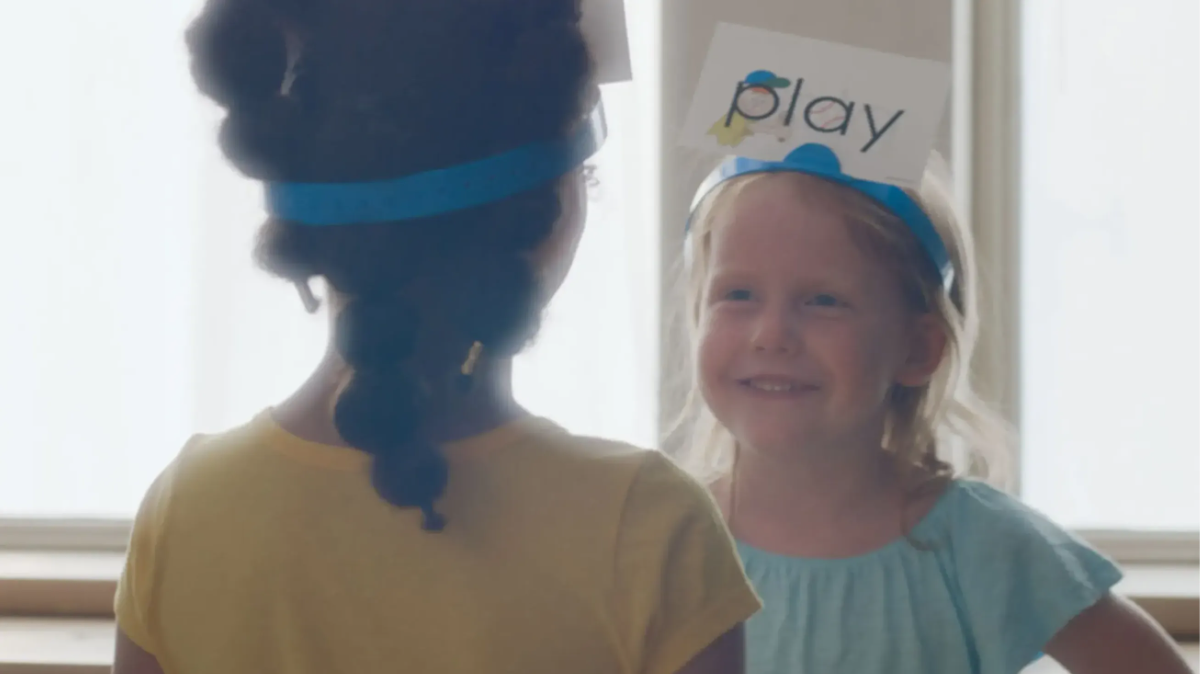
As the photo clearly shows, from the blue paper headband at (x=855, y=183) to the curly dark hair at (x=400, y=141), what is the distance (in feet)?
1.38

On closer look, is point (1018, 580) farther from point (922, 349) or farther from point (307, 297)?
point (307, 297)

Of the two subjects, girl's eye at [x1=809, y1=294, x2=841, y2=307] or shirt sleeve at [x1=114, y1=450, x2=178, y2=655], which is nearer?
shirt sleeve at [x1=114, y1=450, x2=178, y2=655]

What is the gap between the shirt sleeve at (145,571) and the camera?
74cm

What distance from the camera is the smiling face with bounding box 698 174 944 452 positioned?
1068 mm

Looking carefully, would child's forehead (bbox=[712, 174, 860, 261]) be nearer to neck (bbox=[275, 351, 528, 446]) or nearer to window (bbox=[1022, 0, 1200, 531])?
neck (bbox=[275, 351, 528, 446])

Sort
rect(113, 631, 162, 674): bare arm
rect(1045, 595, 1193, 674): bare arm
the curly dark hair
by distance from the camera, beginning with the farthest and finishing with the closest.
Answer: rect(1045, 595, 1193, 674): bare arm → rect(113, 631, 162, 674): bare arm → the curly dark hair

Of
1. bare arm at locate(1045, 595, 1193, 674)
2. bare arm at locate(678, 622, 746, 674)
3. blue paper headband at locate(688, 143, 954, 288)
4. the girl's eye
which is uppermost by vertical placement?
blue paper headband at locate(688, 143, 954, 288)

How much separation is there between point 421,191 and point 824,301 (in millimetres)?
512

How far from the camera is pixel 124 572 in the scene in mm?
771

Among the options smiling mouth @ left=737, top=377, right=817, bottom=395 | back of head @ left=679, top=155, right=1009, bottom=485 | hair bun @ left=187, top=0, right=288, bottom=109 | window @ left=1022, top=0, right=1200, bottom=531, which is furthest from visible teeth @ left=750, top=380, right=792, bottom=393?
window @ left=1022, top=0, right=1200, bottom=531

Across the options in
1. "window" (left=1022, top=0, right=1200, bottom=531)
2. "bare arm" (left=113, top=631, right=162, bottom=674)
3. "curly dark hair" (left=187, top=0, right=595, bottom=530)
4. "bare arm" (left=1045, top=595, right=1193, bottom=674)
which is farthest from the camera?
"window" (left=1022, top=0, right=1200, bottom=531)

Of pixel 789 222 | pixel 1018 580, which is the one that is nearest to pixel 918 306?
pixel 789 222

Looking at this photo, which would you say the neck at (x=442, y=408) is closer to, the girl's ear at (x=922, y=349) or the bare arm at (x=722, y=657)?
the bare arm at (x=722, y=657)

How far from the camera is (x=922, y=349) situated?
113 cm
